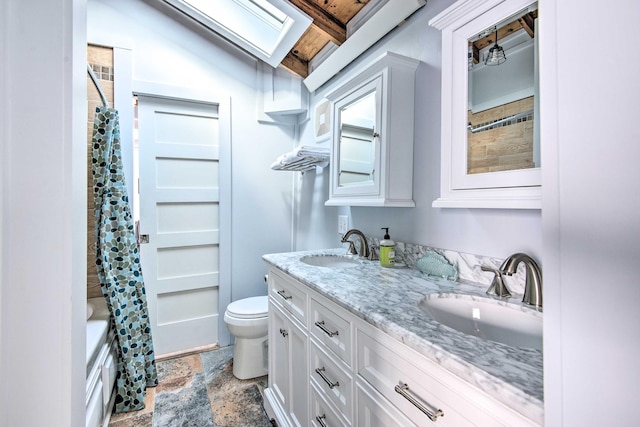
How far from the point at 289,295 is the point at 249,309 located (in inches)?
30.8

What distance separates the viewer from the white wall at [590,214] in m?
0.32

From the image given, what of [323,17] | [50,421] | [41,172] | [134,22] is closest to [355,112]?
[323,17]

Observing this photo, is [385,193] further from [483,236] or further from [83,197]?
[83,197]

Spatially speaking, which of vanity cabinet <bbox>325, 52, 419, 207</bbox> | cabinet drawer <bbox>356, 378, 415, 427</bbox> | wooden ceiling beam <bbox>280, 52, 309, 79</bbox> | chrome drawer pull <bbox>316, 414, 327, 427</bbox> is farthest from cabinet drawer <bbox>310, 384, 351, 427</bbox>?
wooden ceiling beam <bbox>280, 52, 309, 79</bbox>

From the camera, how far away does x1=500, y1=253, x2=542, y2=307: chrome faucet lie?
2.92 feet

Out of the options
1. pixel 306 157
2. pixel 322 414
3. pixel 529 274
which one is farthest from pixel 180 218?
pixel 529 274

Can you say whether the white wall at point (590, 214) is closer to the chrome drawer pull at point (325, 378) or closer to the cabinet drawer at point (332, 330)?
the cabinet drawer at point (332, 330)

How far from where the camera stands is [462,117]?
1.08 m

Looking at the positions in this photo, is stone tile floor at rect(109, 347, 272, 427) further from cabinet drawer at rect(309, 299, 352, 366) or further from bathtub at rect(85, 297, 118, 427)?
cabinet drawer at rect(309, 299, 352, 366)

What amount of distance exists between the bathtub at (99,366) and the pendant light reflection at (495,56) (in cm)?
203

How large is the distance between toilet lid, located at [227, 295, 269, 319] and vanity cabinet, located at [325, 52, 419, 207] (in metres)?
1.04

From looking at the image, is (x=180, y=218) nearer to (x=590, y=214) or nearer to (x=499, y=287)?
(x=499, y=287)

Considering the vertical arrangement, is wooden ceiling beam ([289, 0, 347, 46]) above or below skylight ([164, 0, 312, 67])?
below

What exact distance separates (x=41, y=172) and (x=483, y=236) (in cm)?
138
